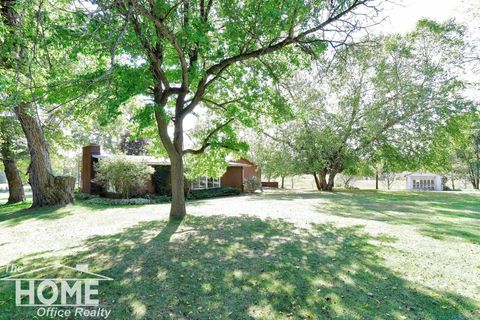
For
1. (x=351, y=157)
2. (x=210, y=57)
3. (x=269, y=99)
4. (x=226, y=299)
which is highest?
(x=210, y=57)

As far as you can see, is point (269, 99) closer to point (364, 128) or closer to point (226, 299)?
point (226, 299)

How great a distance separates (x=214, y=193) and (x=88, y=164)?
10.3 m

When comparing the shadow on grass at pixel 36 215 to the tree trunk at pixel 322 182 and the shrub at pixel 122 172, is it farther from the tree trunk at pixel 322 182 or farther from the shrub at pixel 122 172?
the tree trunk at pixel 322 182

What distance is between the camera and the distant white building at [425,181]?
3728 cm

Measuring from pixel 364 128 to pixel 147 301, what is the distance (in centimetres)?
2365

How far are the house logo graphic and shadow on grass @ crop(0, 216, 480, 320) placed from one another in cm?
14

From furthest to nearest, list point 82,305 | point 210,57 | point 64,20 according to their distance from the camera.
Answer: point 210,57 → point 64,20 → point 82,305

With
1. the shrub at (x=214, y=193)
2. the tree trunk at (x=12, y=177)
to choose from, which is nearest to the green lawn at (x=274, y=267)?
the shrub at (x=214, y=193)

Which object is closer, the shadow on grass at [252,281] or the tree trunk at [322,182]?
the shadow on grass at [252,281]

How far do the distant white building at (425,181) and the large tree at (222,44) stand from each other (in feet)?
122

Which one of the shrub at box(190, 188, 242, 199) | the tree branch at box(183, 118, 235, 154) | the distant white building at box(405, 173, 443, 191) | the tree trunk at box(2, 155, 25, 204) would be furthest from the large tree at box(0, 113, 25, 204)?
the distant white building at box(405, 173, 443, 191)

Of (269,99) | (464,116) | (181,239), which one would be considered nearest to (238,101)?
(269,99)

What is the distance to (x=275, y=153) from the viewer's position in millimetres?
25453

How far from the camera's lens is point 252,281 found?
4.23 metres
